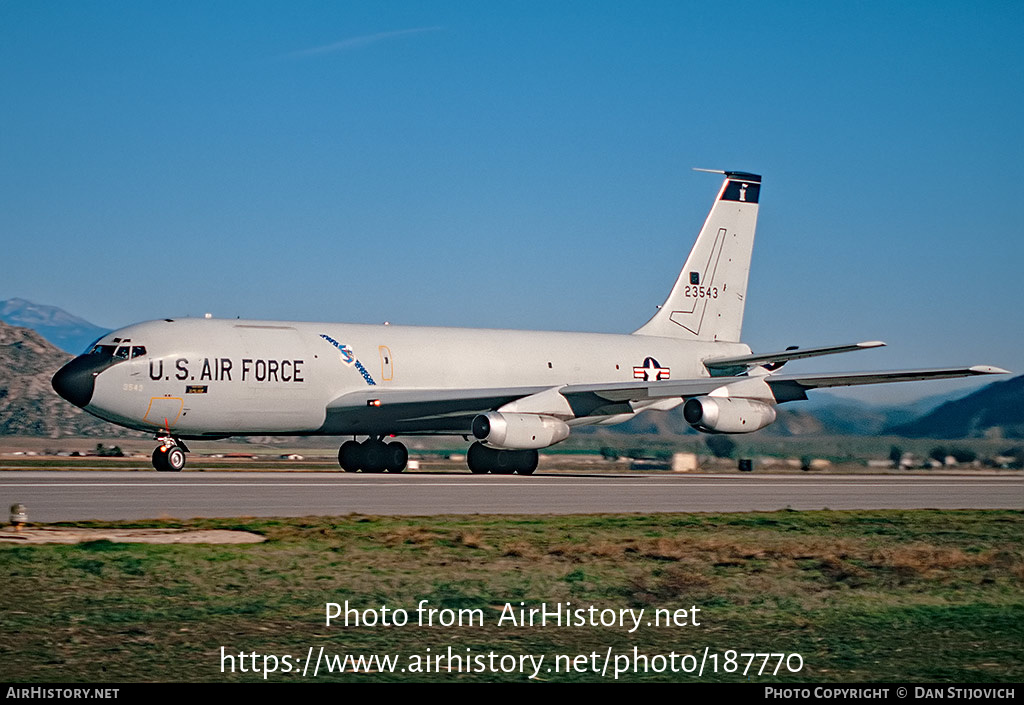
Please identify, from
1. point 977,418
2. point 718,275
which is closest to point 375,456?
point 718,275

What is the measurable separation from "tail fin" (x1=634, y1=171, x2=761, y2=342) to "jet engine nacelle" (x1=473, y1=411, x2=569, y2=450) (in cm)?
1083

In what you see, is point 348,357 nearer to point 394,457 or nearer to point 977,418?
point 394,457

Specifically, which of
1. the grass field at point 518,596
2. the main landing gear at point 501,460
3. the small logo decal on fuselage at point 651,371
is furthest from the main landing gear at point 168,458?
the small logo decal on fuselage at point 651,371

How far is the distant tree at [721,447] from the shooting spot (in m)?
45.5

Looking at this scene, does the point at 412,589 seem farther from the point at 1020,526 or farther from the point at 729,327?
the point at 729,327

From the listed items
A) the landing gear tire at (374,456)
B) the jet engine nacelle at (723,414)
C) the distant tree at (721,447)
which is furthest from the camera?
the distant tree at (721,447)

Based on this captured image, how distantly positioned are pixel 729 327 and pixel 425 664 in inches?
1475

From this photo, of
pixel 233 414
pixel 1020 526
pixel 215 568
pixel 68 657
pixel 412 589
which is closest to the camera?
pixel 68 657

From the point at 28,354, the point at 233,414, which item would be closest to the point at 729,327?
the point at 233,414

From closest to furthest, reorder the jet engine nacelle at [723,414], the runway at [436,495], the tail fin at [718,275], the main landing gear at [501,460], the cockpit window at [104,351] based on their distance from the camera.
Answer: the runway at [436,495], the cockpit window at [104,351], the jet engine nacelle at [723,414], the main landing gear at [501,460], the tail fin at [718,275]

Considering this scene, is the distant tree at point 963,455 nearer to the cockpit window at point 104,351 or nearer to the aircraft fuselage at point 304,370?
the aircraft fuselage at point 304,370

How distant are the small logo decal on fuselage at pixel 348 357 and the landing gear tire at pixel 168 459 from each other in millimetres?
5204

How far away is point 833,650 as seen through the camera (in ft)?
34.3

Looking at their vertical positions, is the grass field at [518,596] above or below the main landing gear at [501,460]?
below
